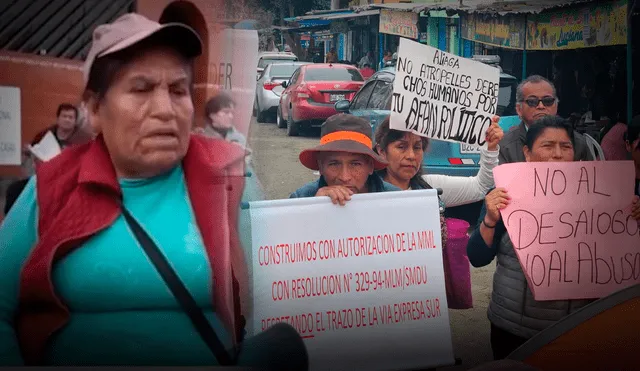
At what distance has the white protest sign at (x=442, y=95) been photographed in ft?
10.4

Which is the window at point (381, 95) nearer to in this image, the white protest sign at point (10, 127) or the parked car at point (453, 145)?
the parked car at point (453, 145)

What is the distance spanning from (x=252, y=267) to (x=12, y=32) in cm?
103

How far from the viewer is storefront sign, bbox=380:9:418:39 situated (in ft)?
10.1

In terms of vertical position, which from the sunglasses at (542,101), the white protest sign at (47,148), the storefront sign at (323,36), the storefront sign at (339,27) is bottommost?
the white protest sign at (47,148)

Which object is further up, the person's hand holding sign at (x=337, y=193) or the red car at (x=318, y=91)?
the red car at (x=318, y=91)

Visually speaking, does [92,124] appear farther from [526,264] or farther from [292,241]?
[526,264]

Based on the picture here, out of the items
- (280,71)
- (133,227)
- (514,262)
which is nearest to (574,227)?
(514,262)

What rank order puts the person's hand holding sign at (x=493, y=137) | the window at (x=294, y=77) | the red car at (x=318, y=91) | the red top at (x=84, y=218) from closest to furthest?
1. the red top at (x=84, y=218)
2. the window at (x=294, y=77)
3. the red car at (x=318, y=91)
4. the person's hand holding sign at (x=493, y=137)

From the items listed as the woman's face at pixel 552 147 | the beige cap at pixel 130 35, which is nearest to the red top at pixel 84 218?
the beige cap at pixel 130 35

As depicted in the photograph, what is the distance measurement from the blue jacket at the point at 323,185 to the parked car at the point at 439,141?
0.20 m

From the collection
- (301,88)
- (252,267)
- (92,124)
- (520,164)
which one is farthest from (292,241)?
(520,164)

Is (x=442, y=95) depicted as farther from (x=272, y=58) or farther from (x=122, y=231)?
(x=122, y=231)

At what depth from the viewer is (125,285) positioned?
8.01 feet

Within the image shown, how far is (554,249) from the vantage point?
125 inches
